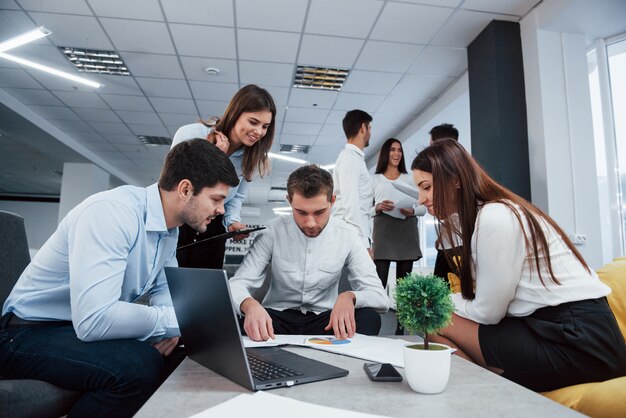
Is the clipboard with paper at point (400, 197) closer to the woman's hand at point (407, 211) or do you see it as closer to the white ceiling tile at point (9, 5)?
the woman's hand at point (407, 211)

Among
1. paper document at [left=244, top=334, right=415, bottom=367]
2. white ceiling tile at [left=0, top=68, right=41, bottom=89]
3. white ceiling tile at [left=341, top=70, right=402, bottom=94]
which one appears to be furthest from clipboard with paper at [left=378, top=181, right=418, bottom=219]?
white ceiling tile at [left=0, top=68, right=41, bottom=89]

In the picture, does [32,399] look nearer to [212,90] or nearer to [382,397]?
[382,397]

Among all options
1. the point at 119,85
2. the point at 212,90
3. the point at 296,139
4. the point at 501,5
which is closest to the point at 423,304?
the point at 501,5

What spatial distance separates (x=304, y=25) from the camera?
11.2 feet

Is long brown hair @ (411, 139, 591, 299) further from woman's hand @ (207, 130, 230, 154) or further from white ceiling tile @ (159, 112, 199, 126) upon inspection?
white ceiling tile @ (159, 112, 199, 126)

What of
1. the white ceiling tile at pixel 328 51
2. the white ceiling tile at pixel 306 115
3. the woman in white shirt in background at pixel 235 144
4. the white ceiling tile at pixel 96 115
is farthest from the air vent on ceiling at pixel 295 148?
the woman in white shirt in background at pixel 235 144

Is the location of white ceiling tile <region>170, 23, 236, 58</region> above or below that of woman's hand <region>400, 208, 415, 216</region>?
above

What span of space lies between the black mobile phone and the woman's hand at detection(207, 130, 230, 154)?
1.22 m

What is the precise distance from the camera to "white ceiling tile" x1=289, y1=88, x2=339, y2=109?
464cm

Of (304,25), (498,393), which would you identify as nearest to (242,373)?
(498,393)

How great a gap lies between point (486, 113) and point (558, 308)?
2.64 m

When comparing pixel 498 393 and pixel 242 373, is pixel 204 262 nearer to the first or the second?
pixel 242 373

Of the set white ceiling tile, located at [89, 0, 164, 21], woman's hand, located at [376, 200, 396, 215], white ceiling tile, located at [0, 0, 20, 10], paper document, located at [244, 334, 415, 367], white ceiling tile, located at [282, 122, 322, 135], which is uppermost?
white ceiling tile, located at [0, 0, 20, 10]

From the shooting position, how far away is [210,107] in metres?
5.17
